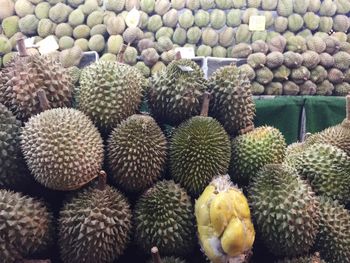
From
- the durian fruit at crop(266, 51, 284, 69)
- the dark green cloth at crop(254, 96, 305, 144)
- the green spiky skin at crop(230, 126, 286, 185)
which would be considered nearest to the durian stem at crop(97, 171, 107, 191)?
the green spiky skin at crop(230, 126, 286, 185)

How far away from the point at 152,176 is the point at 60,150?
1.09 feet

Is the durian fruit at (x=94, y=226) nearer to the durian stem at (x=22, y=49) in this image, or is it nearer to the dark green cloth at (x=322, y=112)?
the durian stem at (x=22, y=49)

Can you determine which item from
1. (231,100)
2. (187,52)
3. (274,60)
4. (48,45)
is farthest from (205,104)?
(48,45)

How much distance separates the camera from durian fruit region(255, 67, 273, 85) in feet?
14.1

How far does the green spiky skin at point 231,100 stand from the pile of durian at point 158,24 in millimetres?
2664

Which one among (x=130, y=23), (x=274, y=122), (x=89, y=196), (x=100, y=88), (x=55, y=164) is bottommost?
(x=274, y=122)

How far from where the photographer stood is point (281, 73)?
435 cm

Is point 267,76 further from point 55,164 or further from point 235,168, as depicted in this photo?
point 55,164

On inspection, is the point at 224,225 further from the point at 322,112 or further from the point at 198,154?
the point at 322,112

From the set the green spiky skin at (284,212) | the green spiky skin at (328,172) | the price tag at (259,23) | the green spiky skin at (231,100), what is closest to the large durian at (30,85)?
the green spiky skin at (231,100)

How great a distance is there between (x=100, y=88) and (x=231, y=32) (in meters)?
3.43

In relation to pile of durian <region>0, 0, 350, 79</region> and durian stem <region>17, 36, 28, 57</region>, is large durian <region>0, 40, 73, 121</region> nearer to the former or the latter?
durian stem <region>17, 36, 28, 57</region>

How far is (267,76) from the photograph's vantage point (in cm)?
430

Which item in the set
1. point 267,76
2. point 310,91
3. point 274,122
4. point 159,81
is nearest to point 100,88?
point 159,81
